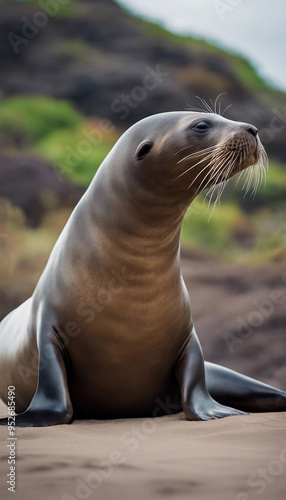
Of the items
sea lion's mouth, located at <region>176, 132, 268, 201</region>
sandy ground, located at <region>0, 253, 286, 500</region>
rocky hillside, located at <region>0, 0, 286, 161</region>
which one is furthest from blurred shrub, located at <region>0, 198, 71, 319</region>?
rocky hillside, located at <region>0, 0, 286, 161</region>

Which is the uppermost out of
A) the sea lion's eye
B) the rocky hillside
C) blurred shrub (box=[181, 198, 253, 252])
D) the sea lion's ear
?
the rocky hillside

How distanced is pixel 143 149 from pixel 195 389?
132 cm

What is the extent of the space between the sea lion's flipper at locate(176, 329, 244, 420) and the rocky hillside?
49.6 feet

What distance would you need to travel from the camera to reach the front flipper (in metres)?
3.34

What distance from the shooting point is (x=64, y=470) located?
220 centimetres

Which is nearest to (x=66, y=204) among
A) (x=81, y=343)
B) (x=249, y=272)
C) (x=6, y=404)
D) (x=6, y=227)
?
(x=6, y=227)

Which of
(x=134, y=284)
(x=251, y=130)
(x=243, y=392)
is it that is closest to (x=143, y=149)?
(x=251, y=130)

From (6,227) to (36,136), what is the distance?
598 centimetres

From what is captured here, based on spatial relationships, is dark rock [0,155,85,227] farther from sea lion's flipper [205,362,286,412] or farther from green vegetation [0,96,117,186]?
sea lion's flipper [205,362,286,412]

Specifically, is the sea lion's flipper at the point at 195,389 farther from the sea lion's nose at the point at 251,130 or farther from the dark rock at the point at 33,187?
the dark rock at the point at 33,187

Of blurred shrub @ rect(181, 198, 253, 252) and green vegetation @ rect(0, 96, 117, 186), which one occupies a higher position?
green vegetation @ rect(0, 96, 117, 186)

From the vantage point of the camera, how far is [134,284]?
3.78 meters

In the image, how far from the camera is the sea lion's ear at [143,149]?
371 cm

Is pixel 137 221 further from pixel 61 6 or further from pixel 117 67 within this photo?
pixel 61 6
